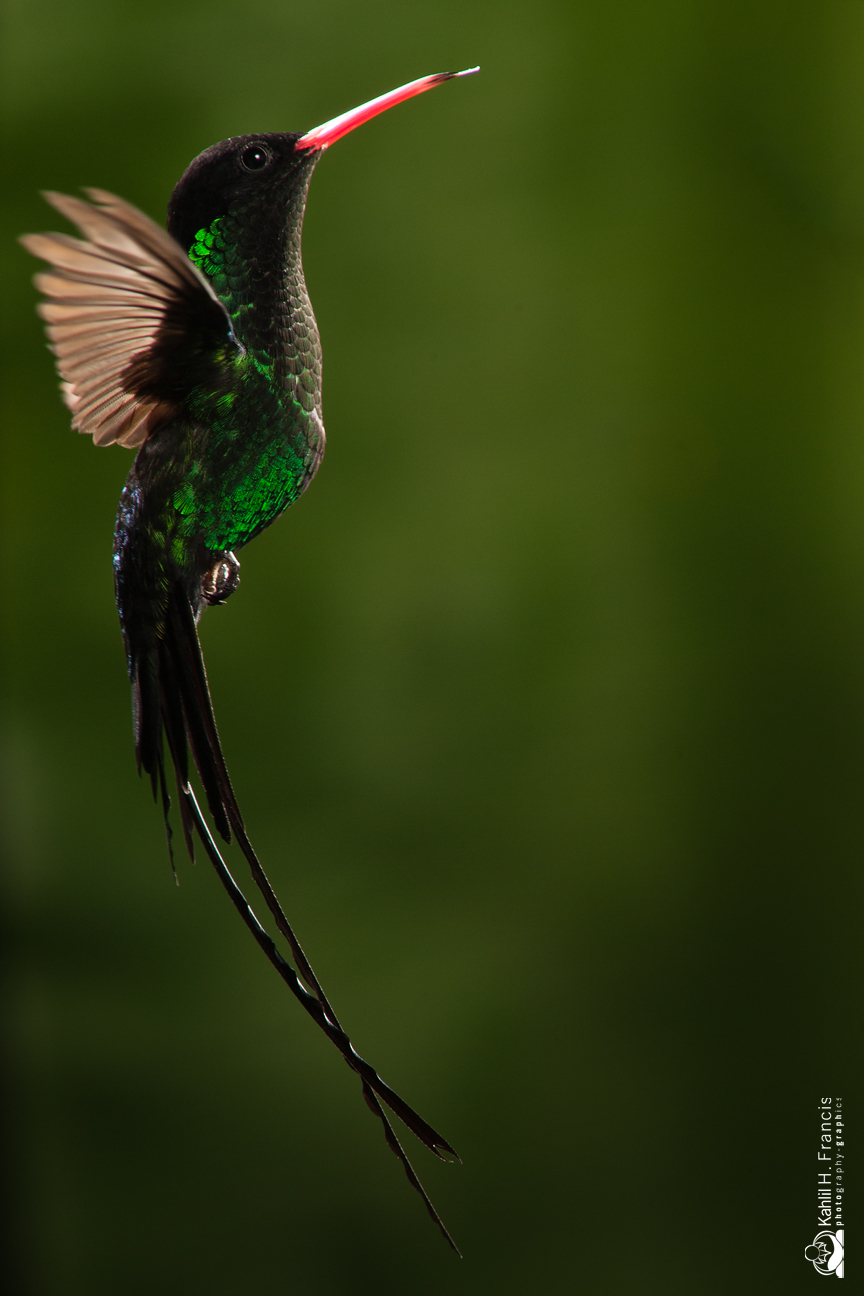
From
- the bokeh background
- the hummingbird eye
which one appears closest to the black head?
the hummingbird eye

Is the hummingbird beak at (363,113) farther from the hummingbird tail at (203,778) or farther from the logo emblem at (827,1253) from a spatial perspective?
the logo emblem at (827,1253)

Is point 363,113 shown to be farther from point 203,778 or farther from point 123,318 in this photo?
point 203,778

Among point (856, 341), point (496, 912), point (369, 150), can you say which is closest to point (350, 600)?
point (496, 912)

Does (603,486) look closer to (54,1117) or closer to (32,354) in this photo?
(32,354)

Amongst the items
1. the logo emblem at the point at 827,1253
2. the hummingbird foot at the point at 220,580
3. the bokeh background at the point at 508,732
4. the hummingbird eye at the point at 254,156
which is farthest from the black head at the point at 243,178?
the logo emblem at the point at 827,1253

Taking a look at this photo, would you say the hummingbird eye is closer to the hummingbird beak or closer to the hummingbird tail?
the hummingbird beak
